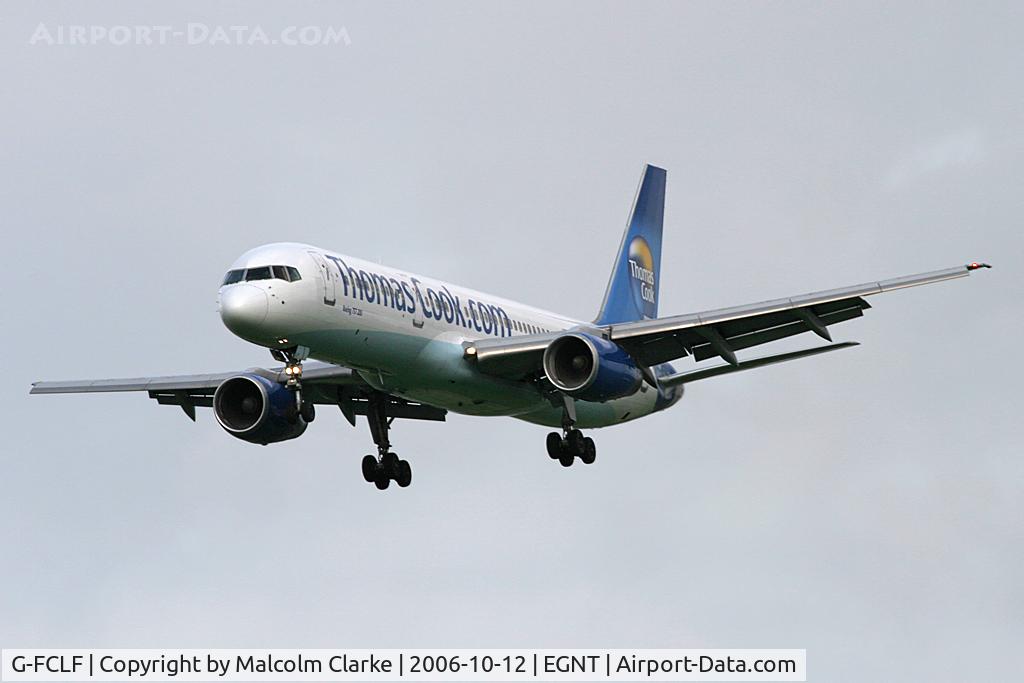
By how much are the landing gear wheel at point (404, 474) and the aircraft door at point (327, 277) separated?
828cm

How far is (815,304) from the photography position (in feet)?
129

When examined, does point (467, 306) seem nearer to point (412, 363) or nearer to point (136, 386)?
point (412, 363)

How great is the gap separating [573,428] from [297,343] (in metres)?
9.31

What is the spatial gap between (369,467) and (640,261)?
1313cm

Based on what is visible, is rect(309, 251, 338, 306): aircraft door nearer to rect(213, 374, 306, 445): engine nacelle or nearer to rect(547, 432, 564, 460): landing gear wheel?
rect(213, 374, 306, 445): engine nacelle

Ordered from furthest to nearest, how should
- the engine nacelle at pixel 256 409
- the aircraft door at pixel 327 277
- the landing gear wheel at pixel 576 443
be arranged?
the landing gear wheel at pixel 576 443 < the engine nacelle at pixel 256 409 < the aircraft door at pixel 327 277

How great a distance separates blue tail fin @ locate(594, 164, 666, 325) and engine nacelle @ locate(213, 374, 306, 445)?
38.0ft

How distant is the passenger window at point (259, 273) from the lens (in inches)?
1468

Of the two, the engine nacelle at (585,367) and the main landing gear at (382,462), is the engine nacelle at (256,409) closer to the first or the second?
the main landing gear at (382,462)

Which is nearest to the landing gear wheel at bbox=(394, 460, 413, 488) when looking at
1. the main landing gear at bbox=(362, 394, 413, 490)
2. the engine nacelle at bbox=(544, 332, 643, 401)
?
the main landing gear at bbox=(362, 394, 413, 490)

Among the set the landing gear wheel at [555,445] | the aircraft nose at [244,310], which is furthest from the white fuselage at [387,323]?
the landing gear wheel at [555,445]

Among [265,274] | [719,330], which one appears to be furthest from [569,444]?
[265,274]

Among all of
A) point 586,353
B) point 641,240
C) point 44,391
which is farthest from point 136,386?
point 641,240

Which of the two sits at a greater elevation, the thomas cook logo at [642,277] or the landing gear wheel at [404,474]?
the thomas cook logo at [642,277]
